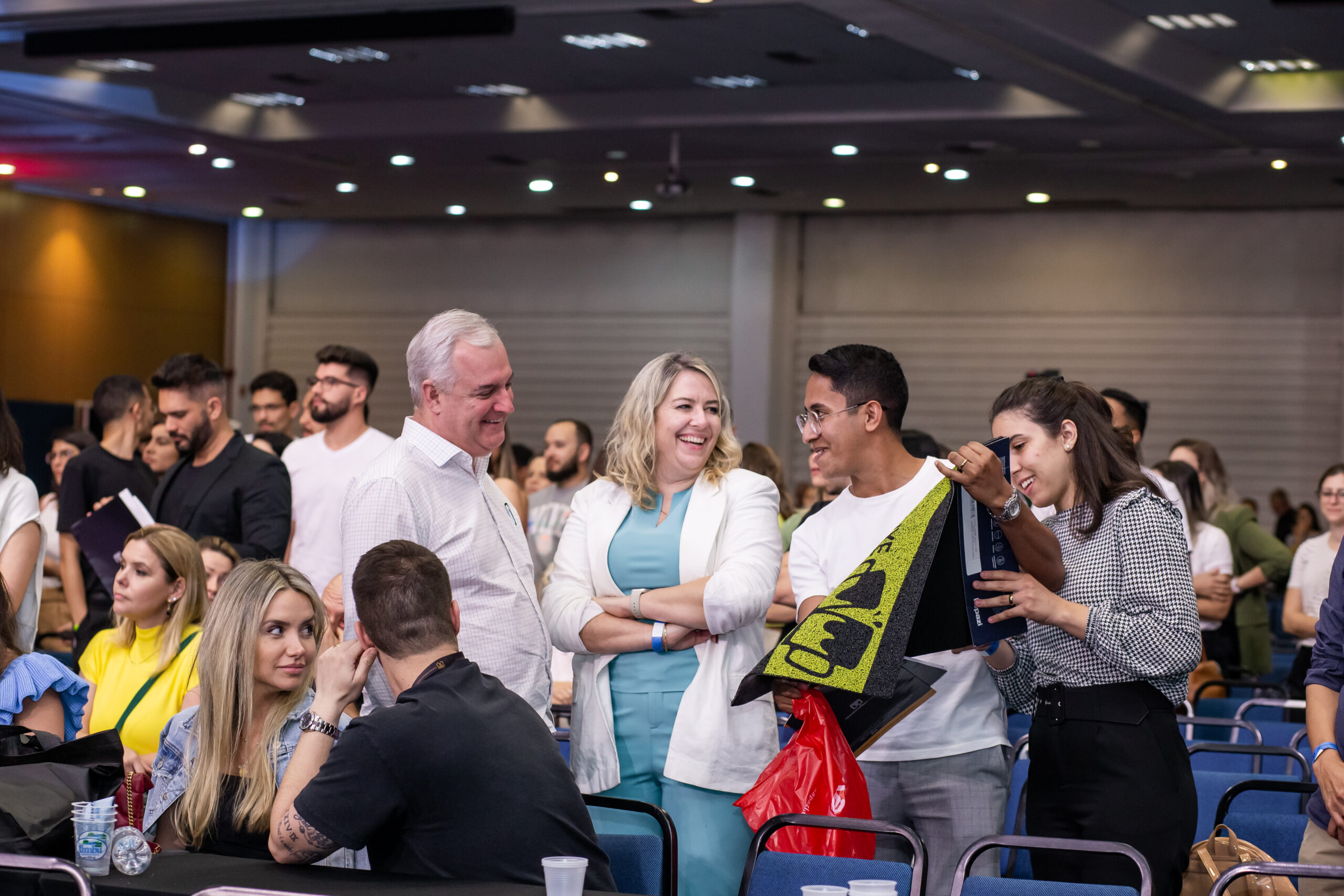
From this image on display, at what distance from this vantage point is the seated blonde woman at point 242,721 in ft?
9.49

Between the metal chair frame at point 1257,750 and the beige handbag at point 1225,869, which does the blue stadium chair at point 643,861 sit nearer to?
the beige handbag at point 1225,869

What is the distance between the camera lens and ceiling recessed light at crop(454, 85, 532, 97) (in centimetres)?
1156

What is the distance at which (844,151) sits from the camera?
40.4 ft

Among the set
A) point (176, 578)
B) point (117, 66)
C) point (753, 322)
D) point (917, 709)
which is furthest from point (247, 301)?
point (917, 709)

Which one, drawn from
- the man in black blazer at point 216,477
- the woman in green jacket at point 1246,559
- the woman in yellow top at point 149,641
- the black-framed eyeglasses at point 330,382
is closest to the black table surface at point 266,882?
the woman in yellow top at point 149,641

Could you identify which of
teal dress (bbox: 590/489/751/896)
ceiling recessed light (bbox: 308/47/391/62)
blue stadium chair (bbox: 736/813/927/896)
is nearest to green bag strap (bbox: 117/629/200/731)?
teal dress (bbox: 590/489/751/896)

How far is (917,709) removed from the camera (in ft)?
10.3

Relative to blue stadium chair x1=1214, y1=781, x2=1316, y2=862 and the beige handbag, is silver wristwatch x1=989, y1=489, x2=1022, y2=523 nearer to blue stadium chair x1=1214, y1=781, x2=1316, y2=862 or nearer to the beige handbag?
the beige handbag

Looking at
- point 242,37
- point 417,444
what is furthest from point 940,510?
point 242,37

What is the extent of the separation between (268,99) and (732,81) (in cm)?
392

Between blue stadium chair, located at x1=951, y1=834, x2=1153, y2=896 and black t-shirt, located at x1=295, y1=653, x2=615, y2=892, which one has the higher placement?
black t-shirt, located at x1=295, y1=653, x2=615, y2=892

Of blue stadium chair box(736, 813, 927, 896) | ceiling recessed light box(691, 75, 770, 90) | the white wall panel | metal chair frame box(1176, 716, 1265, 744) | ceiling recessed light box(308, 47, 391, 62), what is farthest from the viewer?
the white wall panel

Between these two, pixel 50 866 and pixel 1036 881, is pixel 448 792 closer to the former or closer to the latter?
pixel 50 866

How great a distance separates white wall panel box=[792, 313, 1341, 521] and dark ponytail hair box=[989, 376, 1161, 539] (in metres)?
12.0
